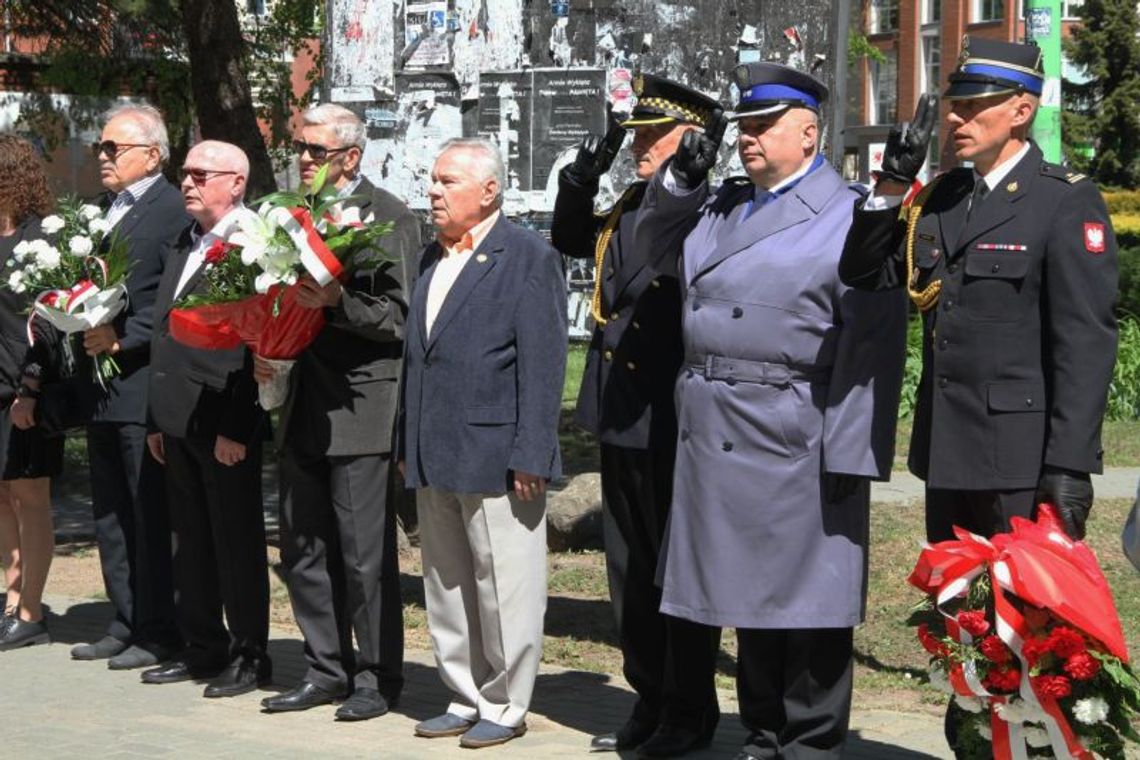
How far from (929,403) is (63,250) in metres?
3.81

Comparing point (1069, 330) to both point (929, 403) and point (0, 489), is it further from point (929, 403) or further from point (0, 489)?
point (0, 489)

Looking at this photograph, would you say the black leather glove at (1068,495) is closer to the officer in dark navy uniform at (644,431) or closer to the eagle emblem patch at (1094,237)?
the eagle emblem patch at (1094,237)

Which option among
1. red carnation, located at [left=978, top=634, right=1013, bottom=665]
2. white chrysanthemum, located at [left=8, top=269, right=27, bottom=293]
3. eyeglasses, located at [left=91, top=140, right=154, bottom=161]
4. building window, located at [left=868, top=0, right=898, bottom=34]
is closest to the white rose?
white chrysanthemum, located at [left=8, top=269, right=27, bottom=293]

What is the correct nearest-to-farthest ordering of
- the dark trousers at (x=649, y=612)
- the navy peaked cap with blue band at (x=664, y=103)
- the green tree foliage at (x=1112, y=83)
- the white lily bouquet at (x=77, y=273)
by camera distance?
the navy peaked cap with blue band at (x=664, y=103)
the dark trousers at (x=649, y=612)
the white lily bouquet at (x=77, y=273)
the green tree foliage at (x=1112, y=83)

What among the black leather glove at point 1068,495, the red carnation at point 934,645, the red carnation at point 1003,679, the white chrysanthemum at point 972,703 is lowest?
the white chrysanthemum at point 972,703

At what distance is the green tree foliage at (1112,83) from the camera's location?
165ft

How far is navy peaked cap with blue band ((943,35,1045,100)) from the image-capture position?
5.31m

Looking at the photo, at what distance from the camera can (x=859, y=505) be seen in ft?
18.6

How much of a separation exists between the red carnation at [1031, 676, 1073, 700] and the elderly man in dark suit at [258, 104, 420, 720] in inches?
111

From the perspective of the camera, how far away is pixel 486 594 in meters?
6.53

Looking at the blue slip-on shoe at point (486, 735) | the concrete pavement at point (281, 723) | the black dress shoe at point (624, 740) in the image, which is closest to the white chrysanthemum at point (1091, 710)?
the concrete pavement at point (281, 723)

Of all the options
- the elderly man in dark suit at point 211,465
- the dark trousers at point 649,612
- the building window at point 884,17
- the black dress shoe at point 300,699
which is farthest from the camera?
the building window at point 884,17

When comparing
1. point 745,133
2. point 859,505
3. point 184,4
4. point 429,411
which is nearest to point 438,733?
point 429,411

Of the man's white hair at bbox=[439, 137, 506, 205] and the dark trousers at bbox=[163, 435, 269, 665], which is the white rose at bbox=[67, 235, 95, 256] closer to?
the dark trousers at bbox=[163, 435, 269, 665]
